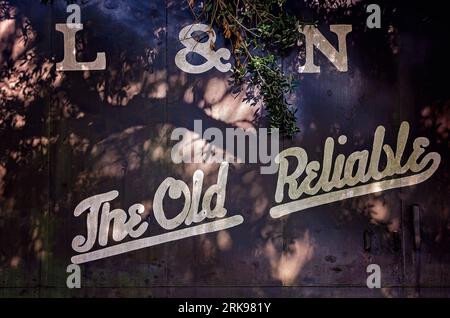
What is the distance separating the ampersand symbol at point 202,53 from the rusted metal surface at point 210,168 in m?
0.05

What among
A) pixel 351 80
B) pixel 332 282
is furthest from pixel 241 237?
pixel 351 80

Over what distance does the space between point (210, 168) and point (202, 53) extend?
2.90 ft

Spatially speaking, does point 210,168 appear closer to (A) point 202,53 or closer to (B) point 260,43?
(A) point 202,53

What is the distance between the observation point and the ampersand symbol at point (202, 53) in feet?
12.3

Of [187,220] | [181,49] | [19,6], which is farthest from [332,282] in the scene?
[19,6]

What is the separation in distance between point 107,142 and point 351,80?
1935mm

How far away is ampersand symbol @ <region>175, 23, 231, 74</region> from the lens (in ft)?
12.3

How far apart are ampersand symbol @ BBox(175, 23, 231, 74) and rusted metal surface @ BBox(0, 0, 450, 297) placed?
Result: 0.05 m

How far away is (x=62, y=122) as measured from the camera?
3.73 m

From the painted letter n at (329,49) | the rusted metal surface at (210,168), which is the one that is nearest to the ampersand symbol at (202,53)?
the rusted metal surface at (210,168)

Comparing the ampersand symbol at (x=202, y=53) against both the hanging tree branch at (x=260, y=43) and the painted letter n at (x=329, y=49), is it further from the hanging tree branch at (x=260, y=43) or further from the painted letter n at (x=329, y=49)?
the painted letter n at (x=329, y=49)
